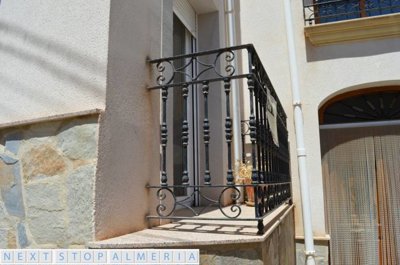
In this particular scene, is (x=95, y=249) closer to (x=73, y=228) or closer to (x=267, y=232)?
(x=73, y=228)

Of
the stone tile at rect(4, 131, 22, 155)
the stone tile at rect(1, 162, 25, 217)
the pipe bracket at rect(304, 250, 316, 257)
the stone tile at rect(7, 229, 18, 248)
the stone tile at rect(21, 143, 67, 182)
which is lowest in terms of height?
the pipe bracket at rect(304, 250, 316, 257)

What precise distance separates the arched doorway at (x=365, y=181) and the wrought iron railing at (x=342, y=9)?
126cm

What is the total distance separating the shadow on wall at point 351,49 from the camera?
16.1ft

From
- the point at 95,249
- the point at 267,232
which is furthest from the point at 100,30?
the point at 267,232

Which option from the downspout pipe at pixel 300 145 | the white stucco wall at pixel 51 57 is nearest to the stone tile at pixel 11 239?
the white stucco wall at pixel 51 57

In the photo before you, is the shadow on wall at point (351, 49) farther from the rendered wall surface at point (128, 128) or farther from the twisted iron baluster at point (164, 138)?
the twisted iron baluster at point (164, 138)

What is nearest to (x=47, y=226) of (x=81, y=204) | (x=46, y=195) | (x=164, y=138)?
(x=46, y=195)

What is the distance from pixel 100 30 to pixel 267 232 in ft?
5.68

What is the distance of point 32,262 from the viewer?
6.66ft

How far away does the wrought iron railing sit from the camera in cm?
523

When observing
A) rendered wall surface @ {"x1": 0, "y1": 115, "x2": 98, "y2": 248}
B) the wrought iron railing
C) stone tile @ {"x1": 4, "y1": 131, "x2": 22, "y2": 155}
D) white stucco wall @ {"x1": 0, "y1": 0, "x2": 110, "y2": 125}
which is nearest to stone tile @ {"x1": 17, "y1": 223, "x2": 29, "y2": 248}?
rendered wall surface @ {"x1": 0, "y1": 115, "x2": 98, "y2": 248}

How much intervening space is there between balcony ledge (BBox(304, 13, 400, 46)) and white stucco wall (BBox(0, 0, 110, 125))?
3858 mm

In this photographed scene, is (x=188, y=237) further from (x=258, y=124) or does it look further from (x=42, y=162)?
(x=42, y=162)

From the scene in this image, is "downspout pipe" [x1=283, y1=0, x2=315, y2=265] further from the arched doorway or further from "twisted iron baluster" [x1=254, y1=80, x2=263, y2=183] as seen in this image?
"twisted iron baluster" [x1=254, y1=80, x2=263, y2=183]
